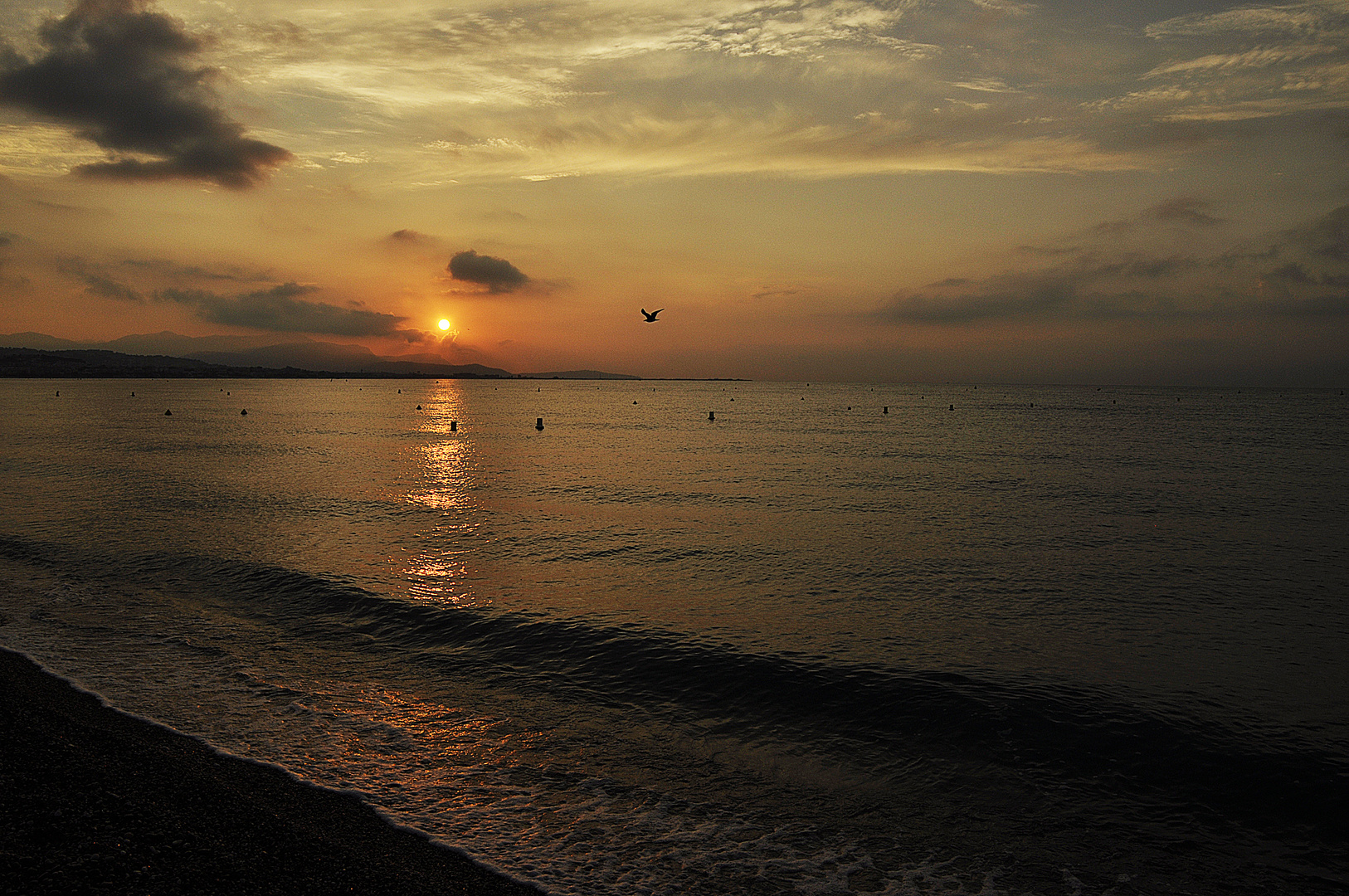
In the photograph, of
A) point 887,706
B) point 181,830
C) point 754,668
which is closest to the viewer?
point 181,830

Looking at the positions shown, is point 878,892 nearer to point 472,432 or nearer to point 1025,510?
point 1025,510

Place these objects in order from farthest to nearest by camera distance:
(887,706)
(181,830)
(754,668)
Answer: (754,668)
(887,706)
(181,830)

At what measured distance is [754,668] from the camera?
44.3ft

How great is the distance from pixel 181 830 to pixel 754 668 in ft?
29.1

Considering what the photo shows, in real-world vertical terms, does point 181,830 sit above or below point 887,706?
above

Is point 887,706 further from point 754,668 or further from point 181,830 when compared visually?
point 181,830

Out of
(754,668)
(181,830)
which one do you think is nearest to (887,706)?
(754,668)

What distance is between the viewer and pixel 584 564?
21.2 m

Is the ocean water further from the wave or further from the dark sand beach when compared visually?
the dark sand beach

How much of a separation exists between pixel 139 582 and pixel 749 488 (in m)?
25.2

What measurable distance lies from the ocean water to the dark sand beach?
1.54 ft

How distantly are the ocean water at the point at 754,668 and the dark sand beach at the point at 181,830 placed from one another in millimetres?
470

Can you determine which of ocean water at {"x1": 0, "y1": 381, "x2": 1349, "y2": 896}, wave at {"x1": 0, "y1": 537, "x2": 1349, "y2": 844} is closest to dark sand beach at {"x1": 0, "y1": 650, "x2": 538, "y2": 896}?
ocean water at {"x1": 0, "y1": 381, "x2": 1349, "y2": 896}

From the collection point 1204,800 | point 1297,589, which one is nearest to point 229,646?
point 1204,800
